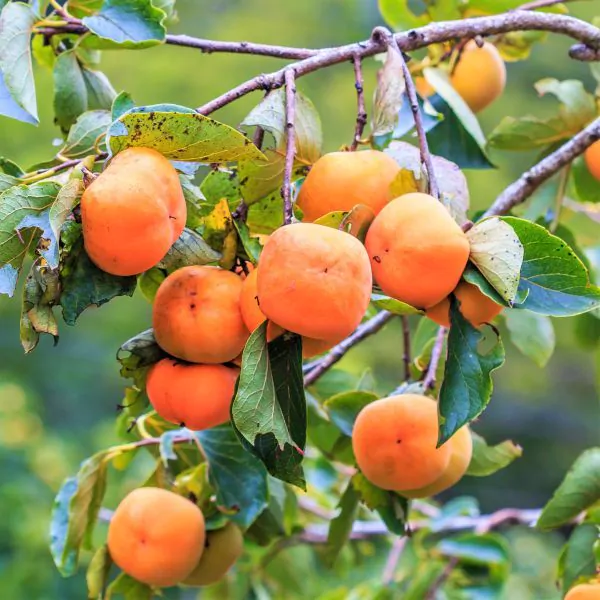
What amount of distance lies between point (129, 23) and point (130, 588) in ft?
2.33

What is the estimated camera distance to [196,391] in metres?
0.87

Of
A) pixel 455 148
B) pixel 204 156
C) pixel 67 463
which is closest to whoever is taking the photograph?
pixel 204 156

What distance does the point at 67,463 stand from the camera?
12.9 feet

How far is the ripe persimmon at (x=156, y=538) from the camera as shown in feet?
3.60

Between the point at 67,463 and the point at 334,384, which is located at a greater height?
the point at 334,384

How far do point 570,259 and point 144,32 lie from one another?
0.53 meters

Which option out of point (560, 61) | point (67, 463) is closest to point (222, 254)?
point (67, 463)

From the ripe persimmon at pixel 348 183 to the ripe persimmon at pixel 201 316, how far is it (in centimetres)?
10

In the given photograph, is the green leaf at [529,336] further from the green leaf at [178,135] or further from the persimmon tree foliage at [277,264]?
the green leaf at [178,135]

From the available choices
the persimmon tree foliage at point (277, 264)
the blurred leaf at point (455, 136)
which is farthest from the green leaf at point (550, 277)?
the blurred leaf at point (455, 136)

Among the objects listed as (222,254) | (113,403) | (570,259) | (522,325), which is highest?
(570,259)

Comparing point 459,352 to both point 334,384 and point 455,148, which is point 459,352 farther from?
point 334,384

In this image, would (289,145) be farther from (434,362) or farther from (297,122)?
(434,362)

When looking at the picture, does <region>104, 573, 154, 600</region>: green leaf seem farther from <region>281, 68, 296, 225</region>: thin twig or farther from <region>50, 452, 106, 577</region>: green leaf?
<region>281, 68, 296, 225</region>: thin twig
